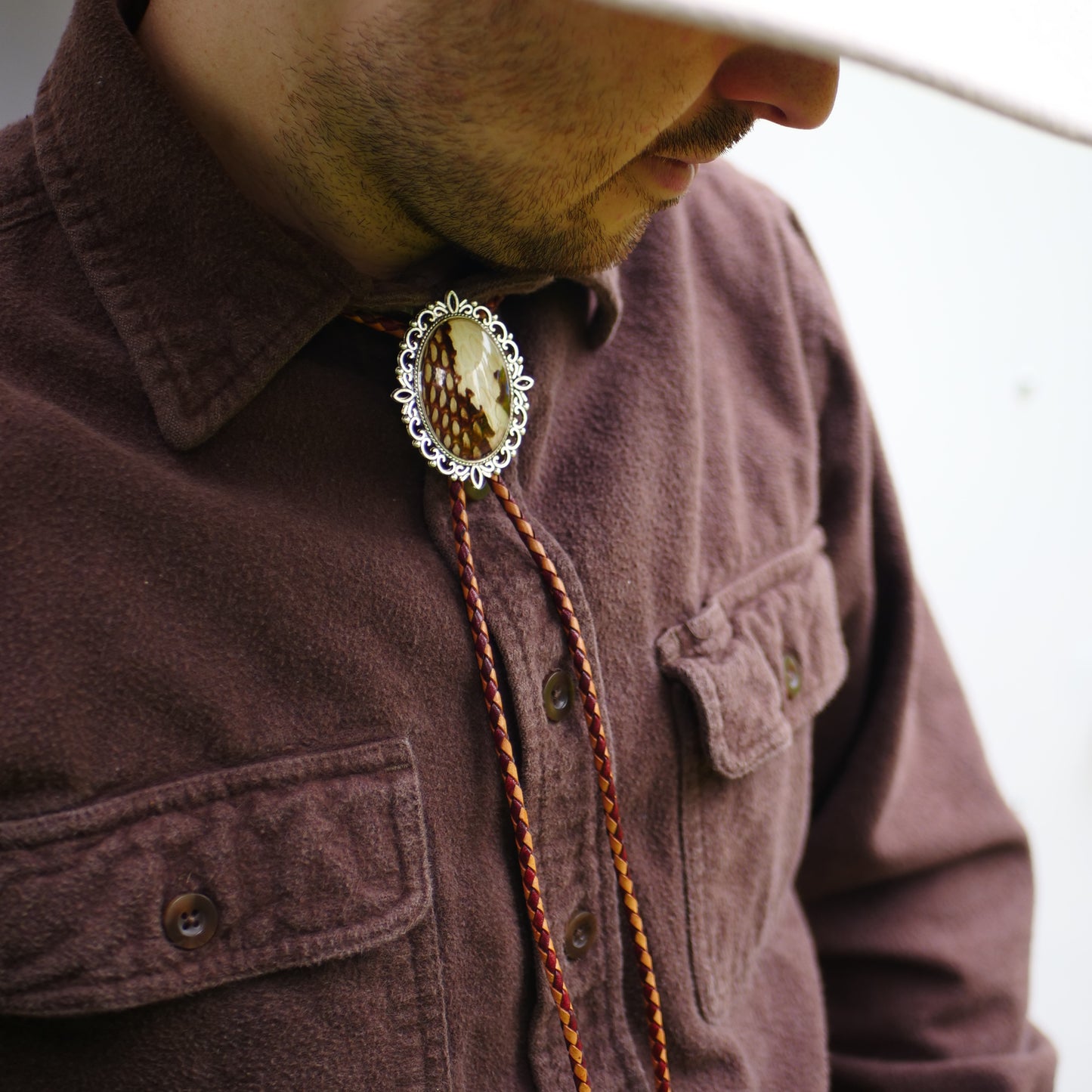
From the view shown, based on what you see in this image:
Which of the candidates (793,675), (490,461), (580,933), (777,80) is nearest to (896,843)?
(793,675)

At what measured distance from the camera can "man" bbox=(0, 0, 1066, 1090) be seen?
555 mm

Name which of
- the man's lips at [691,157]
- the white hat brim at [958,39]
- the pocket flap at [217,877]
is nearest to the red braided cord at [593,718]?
the pocket flap at [217,877]

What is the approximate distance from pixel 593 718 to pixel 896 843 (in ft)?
1.57

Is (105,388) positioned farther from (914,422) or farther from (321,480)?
(914,422)

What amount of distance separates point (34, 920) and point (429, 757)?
22 cm

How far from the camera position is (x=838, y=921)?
3.44 feet

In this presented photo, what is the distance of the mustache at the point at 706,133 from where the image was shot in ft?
2.11

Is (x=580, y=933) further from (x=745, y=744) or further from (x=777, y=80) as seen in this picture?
(x=777, y=80)

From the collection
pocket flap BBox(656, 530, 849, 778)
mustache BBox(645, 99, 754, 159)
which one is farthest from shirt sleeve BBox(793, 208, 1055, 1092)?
mustache BBox(645, 99, 754, 159)

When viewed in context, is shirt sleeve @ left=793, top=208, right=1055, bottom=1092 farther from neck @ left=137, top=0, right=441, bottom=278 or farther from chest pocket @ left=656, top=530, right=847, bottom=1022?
neck @ left=137, top=0, right=441, bottom=278

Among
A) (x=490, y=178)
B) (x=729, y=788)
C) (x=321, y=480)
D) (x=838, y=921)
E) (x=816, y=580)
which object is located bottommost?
(x=838, y=921)

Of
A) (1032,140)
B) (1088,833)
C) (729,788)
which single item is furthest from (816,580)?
(1088,833)

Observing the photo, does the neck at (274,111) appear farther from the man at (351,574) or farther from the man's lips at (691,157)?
the man's lips at (691,157)

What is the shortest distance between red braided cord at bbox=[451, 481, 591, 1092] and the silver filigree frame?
0.02 metres
